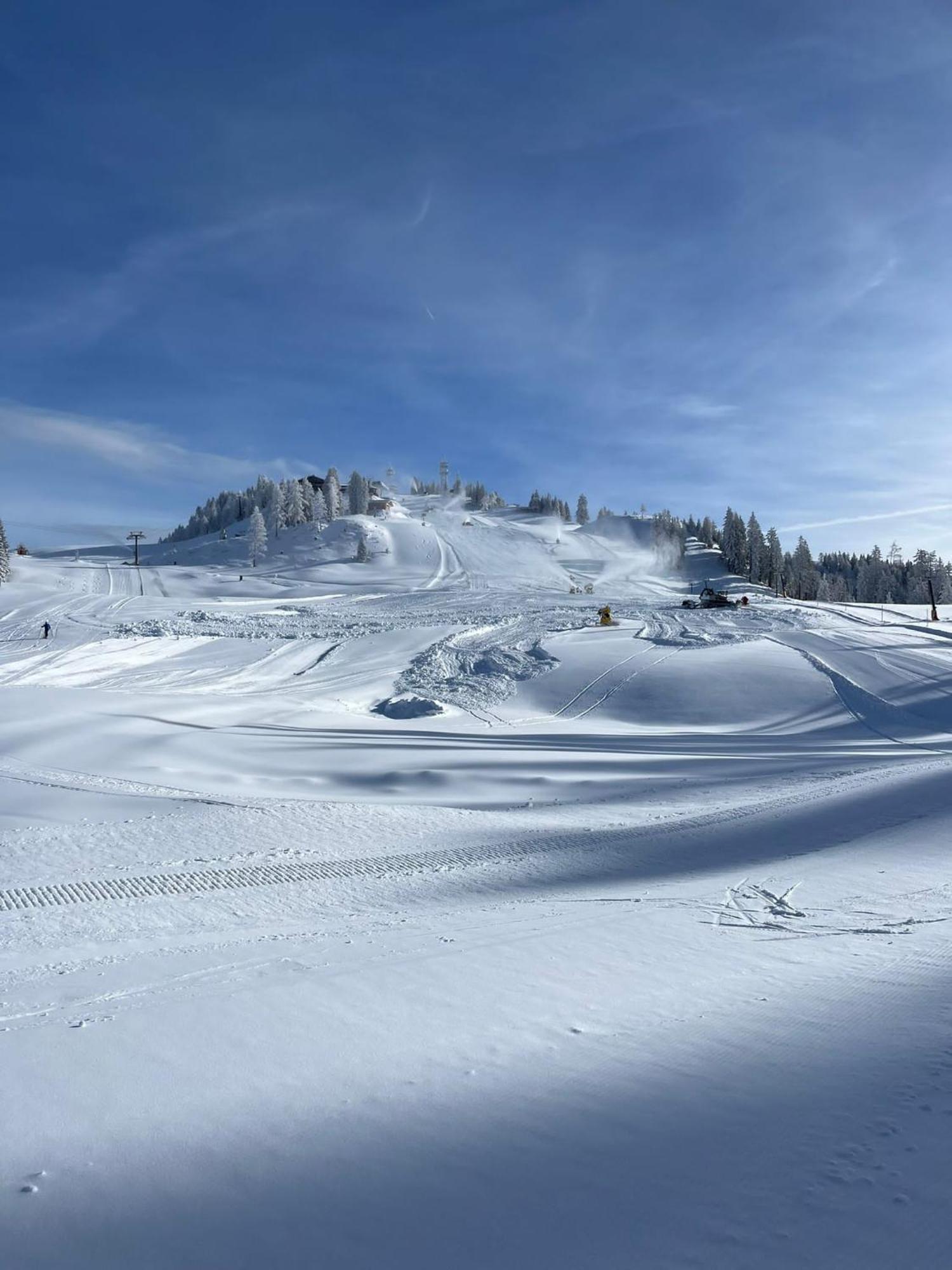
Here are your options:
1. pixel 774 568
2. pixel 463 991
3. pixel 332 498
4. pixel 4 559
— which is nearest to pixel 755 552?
pixel 774 568

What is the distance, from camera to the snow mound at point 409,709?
18.5 meters

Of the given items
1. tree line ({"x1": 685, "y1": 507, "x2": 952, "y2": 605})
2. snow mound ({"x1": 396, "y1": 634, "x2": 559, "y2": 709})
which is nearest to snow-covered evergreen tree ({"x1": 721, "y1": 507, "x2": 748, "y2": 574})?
tree line ({"x1": 685, "y1": 507, "x2": 952, "y2": 605})

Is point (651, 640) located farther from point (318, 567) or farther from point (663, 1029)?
point (318, 567)

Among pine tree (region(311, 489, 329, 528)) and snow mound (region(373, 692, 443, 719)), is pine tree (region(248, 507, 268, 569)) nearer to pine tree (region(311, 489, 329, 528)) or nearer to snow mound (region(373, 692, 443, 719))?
pine tree (region(311, 489, 329, 528))

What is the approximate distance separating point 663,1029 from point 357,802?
277 inches

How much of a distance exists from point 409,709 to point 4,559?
67.1 metres

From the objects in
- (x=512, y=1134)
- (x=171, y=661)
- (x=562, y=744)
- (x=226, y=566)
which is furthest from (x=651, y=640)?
(x=226, y=566)

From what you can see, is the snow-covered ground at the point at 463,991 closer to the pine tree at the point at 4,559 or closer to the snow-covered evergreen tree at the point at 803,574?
the pine tree at the point at 4,559

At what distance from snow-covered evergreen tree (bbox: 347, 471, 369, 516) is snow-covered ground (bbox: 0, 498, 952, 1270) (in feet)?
369

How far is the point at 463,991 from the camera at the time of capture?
16.3ft

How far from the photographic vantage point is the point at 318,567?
88.9 metres

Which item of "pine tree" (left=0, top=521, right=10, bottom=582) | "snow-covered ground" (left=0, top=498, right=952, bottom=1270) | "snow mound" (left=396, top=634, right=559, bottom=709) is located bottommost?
"snow-covered ground" (left=0, top=498, right=952, bottom=1270)

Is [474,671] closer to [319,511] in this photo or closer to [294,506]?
[319,511]

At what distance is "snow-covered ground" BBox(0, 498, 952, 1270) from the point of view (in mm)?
2764
